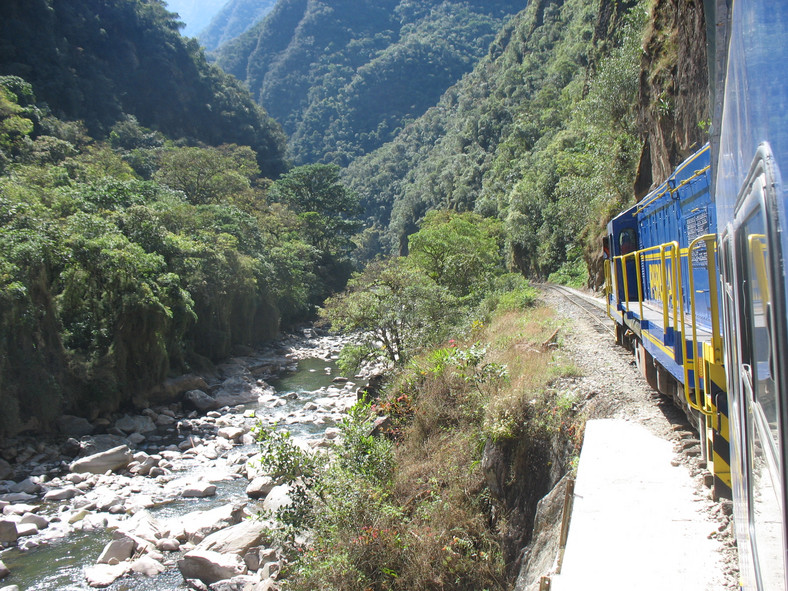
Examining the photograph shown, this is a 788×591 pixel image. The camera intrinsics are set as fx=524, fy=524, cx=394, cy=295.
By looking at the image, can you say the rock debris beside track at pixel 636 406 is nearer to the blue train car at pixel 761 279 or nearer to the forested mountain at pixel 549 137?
the blue train car at pixel 761 279

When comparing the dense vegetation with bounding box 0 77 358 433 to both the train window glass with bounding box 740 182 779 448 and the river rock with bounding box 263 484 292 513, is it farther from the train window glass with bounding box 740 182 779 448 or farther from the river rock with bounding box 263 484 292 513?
the train window glass with bounding box 740 182 779 448

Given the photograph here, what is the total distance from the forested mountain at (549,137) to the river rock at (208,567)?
48.8 feet

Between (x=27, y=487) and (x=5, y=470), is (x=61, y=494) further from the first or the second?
(x=5, y=470)

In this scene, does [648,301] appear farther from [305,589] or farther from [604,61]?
[604,61]

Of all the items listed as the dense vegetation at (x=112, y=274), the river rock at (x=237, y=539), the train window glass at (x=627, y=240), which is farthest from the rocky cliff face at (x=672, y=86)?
the dense vegetation at (x=112, y=274)

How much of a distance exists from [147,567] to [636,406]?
30.2 ft

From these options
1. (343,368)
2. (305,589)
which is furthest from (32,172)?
(305,589)

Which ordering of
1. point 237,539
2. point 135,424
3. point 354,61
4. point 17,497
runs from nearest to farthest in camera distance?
point 237,539 < point 17,497 < point 135,424 < point 354,61

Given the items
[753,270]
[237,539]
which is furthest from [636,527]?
[237,539]

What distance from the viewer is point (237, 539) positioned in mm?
10453

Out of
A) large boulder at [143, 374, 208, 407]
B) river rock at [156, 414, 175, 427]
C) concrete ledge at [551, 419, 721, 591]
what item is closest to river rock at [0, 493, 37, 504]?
river rock at [156, 414, 175, 427]

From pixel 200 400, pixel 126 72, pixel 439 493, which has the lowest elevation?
pixel 200 400

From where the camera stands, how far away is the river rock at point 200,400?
21.4 metres

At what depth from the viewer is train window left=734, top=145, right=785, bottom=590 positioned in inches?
57.6
